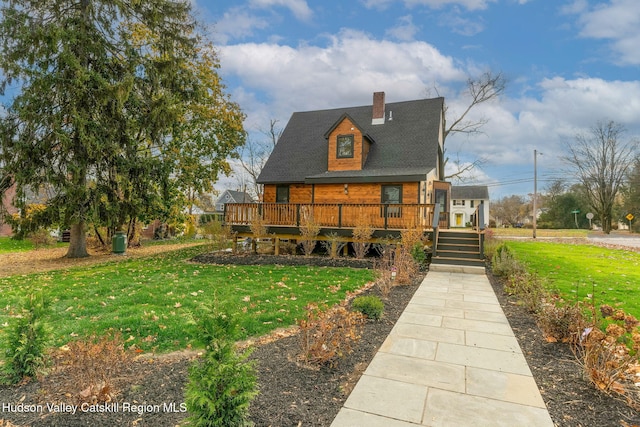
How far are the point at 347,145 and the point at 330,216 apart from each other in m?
4.57

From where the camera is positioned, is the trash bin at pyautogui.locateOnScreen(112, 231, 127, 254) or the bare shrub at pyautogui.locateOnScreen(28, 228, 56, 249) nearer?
the trash bin at pyautogui.locateOnScreen(112, 231, 127, 254)

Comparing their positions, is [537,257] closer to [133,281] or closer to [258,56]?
[133,281]

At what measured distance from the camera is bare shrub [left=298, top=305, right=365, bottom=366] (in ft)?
10.8

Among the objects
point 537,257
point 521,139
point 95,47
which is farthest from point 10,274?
point 521,139

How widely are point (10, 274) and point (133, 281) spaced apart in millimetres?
5543

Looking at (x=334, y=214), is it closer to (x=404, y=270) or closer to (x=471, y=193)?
(x=404, y=270)

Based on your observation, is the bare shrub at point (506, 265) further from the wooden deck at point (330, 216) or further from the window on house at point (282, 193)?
the window on house at point (282, 193)

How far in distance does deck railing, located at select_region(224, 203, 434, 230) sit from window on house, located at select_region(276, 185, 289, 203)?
334 cm

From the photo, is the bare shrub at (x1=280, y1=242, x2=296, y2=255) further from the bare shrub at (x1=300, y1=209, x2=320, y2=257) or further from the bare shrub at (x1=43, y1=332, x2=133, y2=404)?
the bare shrub at (x1=43, y1=332, x2=133, y2=404)

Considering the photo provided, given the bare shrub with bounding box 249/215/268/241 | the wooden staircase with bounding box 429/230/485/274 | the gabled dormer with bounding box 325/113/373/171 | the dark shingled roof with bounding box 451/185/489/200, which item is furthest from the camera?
the dark shingled roof with bounding box 451/185/489/200

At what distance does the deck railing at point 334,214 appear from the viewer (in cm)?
1137

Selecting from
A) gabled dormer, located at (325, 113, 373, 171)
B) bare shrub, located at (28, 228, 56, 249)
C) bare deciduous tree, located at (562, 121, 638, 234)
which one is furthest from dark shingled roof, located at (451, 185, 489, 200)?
bare shrub, located at (28, 228, 56, 249)

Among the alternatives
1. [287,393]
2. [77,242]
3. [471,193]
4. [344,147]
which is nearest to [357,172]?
[344,147]

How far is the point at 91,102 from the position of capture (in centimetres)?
1175
